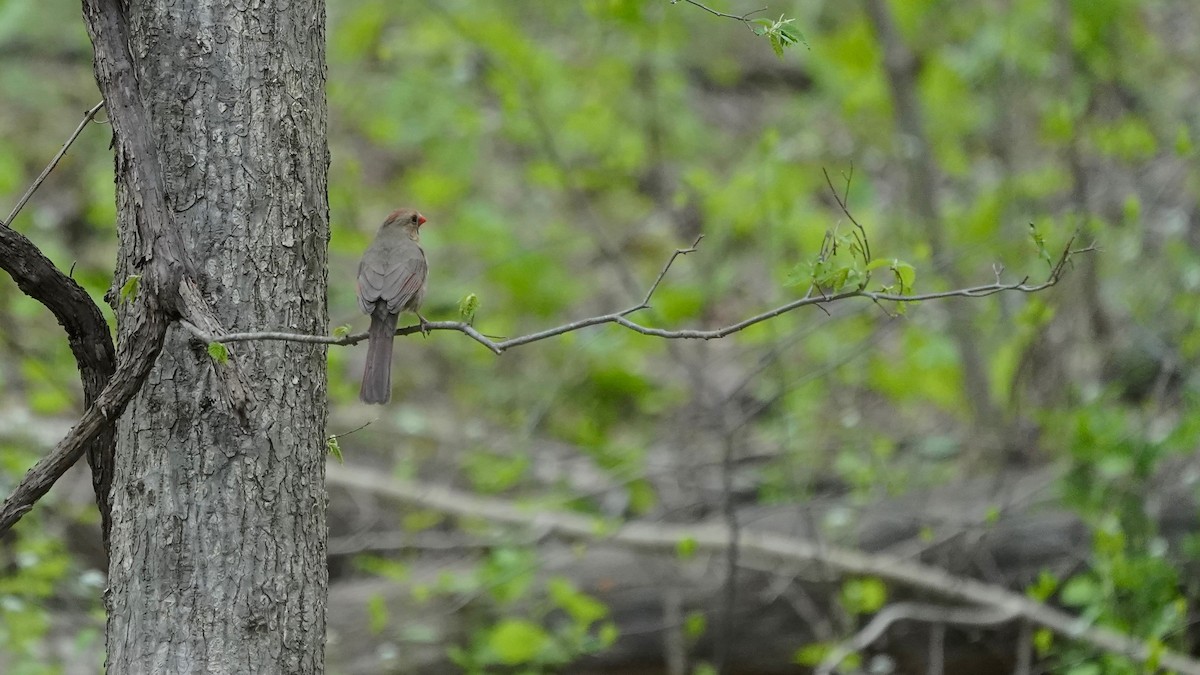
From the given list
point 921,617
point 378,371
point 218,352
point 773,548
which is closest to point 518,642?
point 773,548

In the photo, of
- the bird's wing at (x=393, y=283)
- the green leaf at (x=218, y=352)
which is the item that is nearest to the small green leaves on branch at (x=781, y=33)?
the green leaf at (x=218, y=352)

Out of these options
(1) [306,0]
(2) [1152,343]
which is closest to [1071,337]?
(2) [1152,343]

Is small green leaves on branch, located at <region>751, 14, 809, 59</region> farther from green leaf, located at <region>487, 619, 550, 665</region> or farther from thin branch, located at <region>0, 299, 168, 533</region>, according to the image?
green leaf, located at <region>487, 619, 550, 665</region>

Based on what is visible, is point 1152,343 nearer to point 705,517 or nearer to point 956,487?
point 956,487

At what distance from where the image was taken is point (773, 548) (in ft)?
19.1

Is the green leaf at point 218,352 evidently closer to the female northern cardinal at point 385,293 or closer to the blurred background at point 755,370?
the female northern cardinal at point 385,293

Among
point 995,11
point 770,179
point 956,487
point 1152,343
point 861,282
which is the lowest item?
point 861,282

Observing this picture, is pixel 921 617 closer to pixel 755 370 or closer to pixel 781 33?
pixel 755 370

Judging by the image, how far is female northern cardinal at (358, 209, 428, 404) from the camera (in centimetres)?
305

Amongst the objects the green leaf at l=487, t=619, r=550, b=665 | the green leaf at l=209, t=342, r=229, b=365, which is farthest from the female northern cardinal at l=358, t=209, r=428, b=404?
the green leaf at l=487, t=619, r=550, b=665

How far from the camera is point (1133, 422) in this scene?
633cm

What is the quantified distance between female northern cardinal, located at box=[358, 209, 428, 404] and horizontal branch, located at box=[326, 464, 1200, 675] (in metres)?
2.21

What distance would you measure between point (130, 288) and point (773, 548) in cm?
414

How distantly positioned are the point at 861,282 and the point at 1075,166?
482 centimetres
